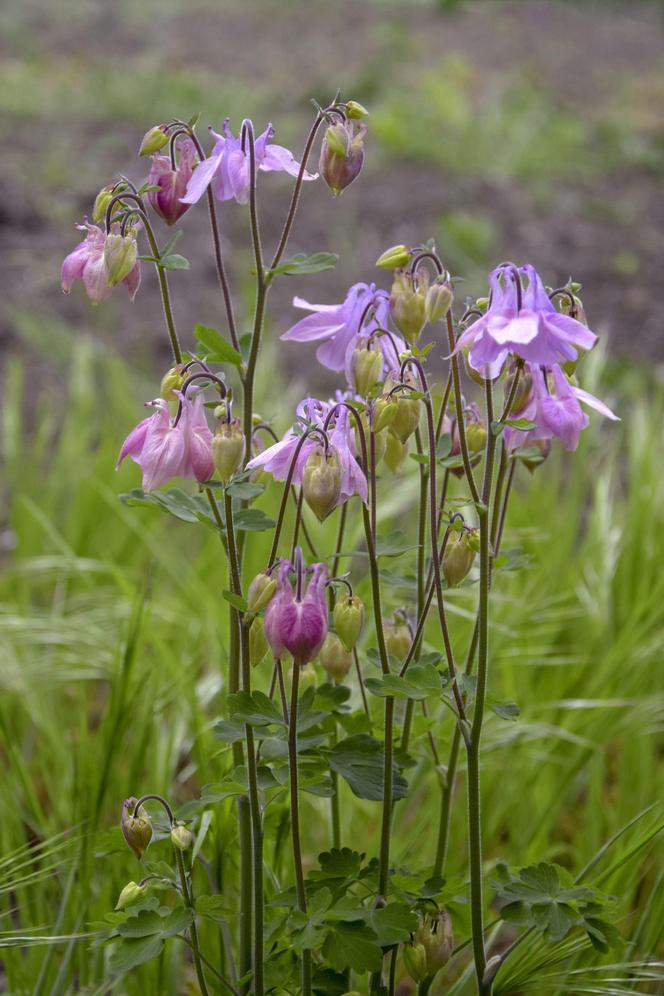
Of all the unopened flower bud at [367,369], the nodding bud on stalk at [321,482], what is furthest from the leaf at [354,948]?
the unopened flower bud at [367,369]

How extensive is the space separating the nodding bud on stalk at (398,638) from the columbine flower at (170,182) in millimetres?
488

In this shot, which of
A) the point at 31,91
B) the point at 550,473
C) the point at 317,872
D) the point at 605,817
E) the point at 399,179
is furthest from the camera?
the point at 31,91

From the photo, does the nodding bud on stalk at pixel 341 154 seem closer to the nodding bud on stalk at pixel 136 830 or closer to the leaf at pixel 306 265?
the leaf at pixel 306 265

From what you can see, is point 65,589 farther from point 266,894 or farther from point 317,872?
point 317,872

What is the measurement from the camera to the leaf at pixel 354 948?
1.08 metres

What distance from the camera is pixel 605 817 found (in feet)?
6.43

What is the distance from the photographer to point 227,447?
41.3 inches

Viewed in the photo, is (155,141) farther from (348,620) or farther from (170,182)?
(348,620)

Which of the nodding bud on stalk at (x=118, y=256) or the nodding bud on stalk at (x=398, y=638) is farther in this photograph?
the nodding bud on stalk at (x=398, y=638)

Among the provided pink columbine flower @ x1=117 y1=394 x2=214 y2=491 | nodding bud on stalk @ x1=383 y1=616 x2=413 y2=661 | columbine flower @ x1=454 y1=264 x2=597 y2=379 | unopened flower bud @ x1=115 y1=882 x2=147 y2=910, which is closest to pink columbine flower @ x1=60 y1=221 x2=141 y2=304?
pink columbine flower @ x1=117 y1=394 x2=214 y2=491

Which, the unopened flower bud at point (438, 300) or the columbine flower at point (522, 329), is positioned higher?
the unopened flower bud at point (438, 300)

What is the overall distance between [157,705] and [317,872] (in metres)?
0.65

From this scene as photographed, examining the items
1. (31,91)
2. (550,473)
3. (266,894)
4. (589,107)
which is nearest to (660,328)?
(550,473)

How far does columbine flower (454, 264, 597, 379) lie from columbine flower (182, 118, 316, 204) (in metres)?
0.24
